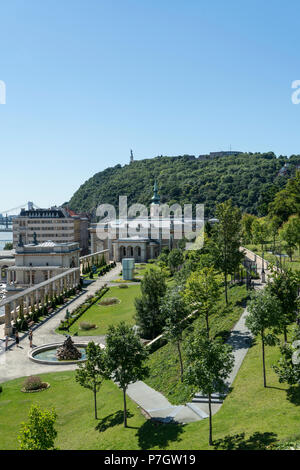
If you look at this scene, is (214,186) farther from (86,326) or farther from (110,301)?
(86,326)

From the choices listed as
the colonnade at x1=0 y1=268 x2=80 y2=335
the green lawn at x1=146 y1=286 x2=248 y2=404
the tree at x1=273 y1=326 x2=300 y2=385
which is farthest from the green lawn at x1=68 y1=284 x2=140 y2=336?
the tree at x1=273 y1=326 x2=300 y2=385

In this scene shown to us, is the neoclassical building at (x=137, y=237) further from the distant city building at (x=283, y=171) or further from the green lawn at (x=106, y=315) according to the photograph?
the distant city building at (x=283, y=171)

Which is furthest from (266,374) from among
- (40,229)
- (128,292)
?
(40,229)

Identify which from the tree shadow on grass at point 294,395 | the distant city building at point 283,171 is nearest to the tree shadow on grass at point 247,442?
the tree shadow on grass at point 294,395

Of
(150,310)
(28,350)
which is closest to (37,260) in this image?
(28,350)

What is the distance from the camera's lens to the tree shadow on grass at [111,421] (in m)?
23.0

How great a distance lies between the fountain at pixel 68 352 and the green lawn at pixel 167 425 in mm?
6801

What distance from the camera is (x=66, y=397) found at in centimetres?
2827

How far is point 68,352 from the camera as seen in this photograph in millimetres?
36344

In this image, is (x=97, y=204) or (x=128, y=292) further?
(x=97, y=204)

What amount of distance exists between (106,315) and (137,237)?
190 feet

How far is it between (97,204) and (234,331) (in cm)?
16773

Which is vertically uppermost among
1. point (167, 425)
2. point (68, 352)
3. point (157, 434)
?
point (167, 425)

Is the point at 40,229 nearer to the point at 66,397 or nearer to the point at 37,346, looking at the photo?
the point at 37,346
